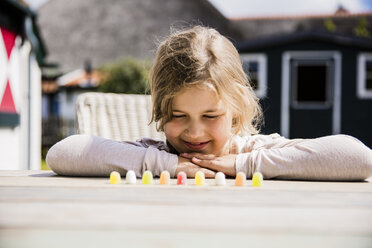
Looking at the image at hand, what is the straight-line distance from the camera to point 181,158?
5.69 feet

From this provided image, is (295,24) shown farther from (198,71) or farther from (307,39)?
(198,71)

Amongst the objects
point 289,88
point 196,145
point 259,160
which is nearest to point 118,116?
point 196,145

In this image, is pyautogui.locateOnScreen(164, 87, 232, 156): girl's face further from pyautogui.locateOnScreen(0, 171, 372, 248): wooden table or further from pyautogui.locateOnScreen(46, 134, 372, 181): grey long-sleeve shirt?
pyautogui.locateOnScreen(0, 171, 372, 248): wooden table

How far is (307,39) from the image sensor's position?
1250cm

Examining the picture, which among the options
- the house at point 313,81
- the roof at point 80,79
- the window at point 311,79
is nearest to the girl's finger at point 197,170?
the house at point 313,81

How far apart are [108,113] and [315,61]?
10.4 metres

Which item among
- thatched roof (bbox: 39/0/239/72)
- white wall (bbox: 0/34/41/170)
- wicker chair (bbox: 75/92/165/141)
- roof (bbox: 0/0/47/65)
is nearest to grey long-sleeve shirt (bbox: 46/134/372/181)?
wicker chair (bbox: 75/92/165/141)

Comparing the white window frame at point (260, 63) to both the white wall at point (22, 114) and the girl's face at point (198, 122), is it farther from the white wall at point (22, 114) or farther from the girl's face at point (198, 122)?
the girl's face at point (198, 122)

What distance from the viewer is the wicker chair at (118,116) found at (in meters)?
3.36

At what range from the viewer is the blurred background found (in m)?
6.63

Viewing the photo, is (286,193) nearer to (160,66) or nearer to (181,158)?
(181,158)

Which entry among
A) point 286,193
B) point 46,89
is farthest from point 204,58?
point 46,89

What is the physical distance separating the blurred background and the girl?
561 mm

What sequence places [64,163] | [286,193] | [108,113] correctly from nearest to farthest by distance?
[286,193] < [64,163] < [108,113]
